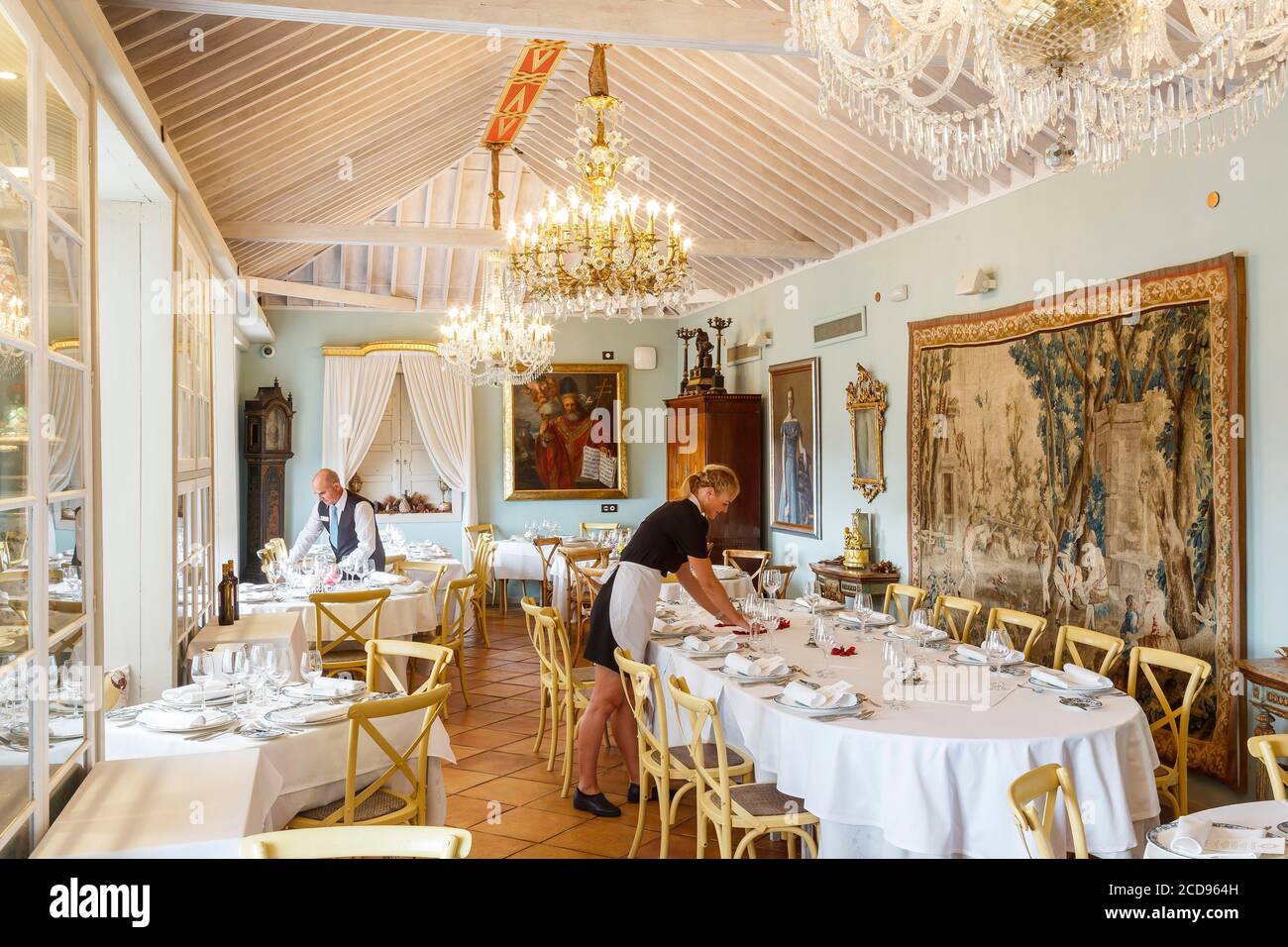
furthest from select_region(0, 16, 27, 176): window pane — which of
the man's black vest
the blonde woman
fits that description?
the man's black vest

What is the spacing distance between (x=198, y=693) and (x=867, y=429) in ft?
18.5

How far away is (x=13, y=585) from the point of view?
219cm

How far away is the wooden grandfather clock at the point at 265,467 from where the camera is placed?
11.1 metres

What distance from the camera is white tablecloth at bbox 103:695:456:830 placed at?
3369 mm

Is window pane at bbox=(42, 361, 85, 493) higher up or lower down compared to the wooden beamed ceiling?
lower down

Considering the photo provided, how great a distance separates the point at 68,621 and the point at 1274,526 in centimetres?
478

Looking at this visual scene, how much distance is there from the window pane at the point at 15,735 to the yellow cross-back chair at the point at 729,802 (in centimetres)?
202

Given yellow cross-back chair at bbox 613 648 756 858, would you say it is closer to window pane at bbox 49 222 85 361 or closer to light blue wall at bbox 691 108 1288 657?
window pane at bbox 49 222 85 361

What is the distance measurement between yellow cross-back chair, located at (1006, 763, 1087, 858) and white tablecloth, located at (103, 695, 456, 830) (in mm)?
2303

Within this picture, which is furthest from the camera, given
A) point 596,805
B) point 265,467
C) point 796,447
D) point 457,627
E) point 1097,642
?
point 265,467

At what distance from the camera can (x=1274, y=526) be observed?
434 centimetres

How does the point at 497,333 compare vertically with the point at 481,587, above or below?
above

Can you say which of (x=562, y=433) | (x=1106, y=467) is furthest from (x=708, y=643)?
(x=562, y=433)

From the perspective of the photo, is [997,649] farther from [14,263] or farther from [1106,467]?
[14,263]
